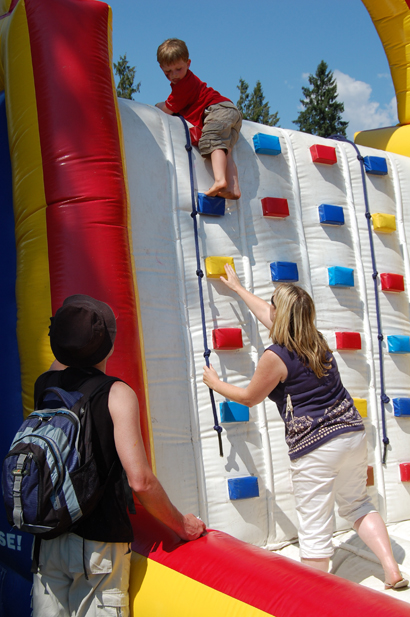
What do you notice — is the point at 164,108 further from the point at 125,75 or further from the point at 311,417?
the point at 125,75

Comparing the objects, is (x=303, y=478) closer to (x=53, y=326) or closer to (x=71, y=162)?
(x=53, y=326)

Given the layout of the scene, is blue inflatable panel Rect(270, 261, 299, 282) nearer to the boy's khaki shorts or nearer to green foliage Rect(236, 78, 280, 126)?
the boy's khaki shorts

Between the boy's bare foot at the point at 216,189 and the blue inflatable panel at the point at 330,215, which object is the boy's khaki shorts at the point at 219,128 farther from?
the blue inflatable panel at the point at 330,215

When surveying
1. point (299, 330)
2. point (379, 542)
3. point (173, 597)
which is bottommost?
point (379, 542)

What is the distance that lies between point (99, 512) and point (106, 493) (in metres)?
0.05

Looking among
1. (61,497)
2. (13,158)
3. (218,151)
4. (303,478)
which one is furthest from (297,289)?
(13,158)

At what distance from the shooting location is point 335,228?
11.1ft

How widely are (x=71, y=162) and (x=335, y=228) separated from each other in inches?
67.7

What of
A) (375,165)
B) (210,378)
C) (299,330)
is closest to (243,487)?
(210,378)

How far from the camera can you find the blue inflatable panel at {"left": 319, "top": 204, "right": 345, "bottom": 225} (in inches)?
131

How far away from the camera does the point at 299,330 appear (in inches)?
85.0

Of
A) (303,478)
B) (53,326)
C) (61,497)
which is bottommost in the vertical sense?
(303,478)

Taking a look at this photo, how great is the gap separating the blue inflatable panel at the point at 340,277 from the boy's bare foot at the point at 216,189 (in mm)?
834

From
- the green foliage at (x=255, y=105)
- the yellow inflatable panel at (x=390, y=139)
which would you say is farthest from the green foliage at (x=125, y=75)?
the yellow inflatable panel at (x=390, y=139)
